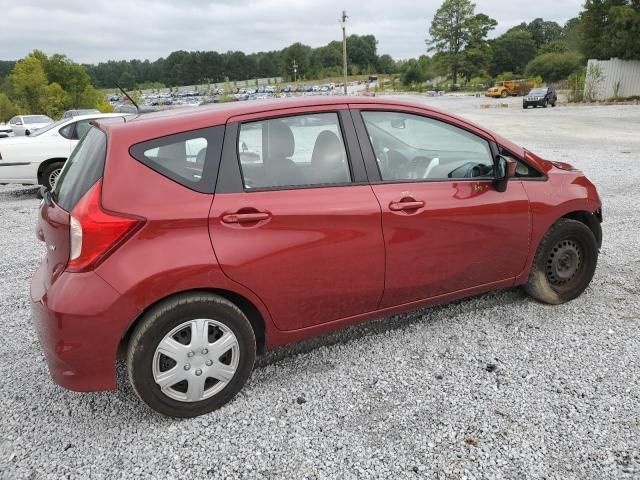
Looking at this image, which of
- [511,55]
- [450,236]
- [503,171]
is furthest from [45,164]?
[511,55]

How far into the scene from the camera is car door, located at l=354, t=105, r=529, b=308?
310 centimetres

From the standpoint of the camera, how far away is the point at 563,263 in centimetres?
389

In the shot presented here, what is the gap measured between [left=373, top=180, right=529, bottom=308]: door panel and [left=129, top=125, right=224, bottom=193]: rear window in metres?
0.98

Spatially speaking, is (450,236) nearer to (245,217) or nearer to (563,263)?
(563,263)

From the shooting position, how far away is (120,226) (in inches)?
94.6

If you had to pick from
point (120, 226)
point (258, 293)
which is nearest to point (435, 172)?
point (258, 293)

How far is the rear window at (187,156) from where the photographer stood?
101 inches

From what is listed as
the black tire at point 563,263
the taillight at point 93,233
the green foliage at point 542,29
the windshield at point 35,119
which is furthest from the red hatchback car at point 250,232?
the green foliage at point 542,29

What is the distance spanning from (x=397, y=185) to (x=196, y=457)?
1866 millimetres

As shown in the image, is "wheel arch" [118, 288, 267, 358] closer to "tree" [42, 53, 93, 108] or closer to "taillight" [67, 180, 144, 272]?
"taillight" [67, 180, 144, 272]

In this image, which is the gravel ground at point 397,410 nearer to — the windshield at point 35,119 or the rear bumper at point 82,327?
the rear bumper at point 82,327

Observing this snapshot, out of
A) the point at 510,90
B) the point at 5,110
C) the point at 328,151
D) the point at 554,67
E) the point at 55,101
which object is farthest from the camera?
the point at 554,67

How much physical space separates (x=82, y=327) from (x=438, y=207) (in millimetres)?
2109

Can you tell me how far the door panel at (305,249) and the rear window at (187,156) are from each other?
14 cm
